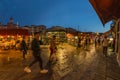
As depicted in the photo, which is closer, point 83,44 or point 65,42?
point 83,44

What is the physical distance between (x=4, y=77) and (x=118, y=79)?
472cm

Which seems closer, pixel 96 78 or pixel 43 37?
pixel 96 78

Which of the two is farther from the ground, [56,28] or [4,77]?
[56,28]

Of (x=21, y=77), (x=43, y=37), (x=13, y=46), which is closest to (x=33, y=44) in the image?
(x=21, y=77)

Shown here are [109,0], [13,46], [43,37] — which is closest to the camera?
[109,0]

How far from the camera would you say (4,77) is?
481 inches

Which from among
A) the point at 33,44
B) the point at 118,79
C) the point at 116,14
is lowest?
the point at 118,79

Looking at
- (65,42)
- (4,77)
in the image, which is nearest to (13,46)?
(65,42)

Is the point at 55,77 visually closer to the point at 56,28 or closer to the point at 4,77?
the point at 4,77

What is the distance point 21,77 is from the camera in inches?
478

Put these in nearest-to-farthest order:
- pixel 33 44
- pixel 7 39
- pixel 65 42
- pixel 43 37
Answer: pixel 33 44 → pixel 7 39 → pixel 43 37 → pixel 65 42

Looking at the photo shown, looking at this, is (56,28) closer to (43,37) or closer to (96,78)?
(43,37)

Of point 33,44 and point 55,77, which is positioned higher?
point 33,44

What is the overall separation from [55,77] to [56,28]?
36238 mm
